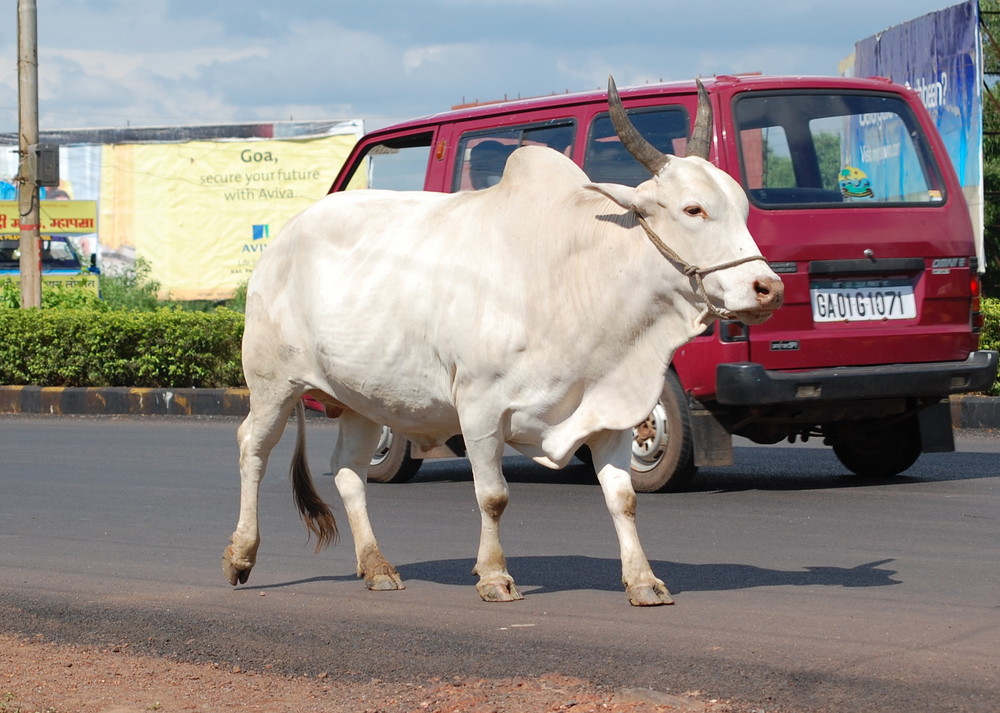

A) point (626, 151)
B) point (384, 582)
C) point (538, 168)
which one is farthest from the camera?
point (626, 151)

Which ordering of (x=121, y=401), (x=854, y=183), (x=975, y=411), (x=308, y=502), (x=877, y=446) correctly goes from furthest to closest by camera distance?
(x=121, y=401), (x=975, y=411), (x=877, y=446), (x=854, y=183), (x=308, y=502)

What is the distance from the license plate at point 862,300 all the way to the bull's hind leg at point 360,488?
9.63 ft

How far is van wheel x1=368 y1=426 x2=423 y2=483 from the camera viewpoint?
35.1ft

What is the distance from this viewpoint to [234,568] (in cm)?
680

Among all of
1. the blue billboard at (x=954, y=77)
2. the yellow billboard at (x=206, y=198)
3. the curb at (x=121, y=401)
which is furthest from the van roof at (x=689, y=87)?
the yellow billboard at (x=206, y=198)

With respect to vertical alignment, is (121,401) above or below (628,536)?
below

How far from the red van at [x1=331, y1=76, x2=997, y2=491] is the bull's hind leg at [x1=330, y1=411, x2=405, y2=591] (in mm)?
2239

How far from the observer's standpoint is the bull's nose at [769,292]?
569 cm

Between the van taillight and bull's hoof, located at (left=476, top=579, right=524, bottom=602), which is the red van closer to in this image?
the van taillight

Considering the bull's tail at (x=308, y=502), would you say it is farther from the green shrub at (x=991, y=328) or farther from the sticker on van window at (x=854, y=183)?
the green shrub at (x=991, y=328)

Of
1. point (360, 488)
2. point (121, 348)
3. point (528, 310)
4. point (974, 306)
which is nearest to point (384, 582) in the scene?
point (360, 488)

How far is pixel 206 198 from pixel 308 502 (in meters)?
31.6

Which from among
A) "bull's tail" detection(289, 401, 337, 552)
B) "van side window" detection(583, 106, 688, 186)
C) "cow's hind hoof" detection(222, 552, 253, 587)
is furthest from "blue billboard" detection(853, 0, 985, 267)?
"cow's hind hoof" detection(222, 552, 253, 587)

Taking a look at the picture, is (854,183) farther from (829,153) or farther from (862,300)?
(862,300)
